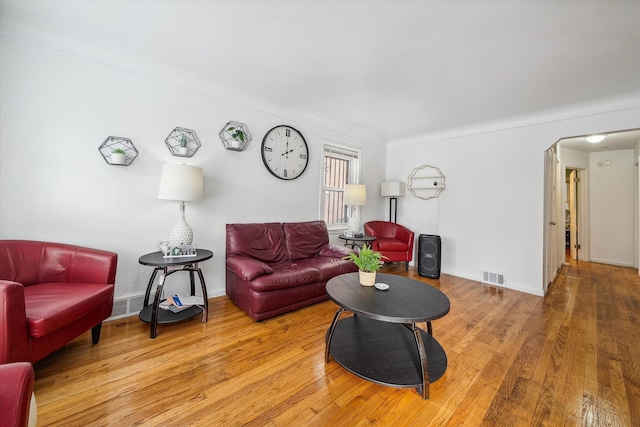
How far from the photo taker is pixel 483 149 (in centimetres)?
386

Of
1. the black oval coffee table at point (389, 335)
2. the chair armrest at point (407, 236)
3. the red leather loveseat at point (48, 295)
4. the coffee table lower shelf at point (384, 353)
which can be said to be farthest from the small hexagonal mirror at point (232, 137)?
the chair armrest at point (407, 236)

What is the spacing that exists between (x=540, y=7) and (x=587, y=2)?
255mm

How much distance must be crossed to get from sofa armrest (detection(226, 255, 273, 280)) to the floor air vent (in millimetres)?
3264

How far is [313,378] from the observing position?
63.9 inches

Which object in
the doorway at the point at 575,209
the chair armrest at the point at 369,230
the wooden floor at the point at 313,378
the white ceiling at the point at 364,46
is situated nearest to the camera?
the wooden floor at the point at 313,378

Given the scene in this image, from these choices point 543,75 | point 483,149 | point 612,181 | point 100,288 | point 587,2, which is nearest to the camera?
point 587,2

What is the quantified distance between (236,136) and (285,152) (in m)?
0.74

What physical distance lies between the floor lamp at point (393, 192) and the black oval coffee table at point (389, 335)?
8.88 ft

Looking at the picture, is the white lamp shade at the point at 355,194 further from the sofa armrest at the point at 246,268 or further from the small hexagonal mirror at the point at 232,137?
the sofa armrest at the point at 246,268

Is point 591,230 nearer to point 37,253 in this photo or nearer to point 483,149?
point 483,149

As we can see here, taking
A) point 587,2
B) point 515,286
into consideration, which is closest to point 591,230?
point 515,286

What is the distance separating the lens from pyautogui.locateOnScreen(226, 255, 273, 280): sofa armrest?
7.63ft

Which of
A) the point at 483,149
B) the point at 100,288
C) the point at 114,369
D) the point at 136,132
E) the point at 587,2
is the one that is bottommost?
the point at 114,369

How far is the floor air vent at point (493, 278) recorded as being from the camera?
3.63m
